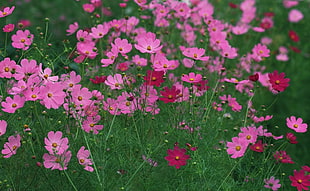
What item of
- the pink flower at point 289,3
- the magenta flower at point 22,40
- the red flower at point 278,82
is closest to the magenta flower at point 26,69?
the magenta flower at point 22,40

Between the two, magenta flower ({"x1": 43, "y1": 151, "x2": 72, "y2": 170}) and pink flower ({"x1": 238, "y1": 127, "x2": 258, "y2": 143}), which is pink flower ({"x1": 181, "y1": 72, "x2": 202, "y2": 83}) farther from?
magenta flower ({"x1": 43, "y1": 151, "x2": 72, "y2": 170})

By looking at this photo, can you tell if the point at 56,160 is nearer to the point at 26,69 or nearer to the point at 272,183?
the point at 26,69

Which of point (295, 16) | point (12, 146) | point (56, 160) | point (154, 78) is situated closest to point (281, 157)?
point (154, 78)

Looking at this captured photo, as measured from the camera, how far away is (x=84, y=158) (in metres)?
1.63

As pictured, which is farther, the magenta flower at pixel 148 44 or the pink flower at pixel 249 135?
the magenta flower at pixel 148 44

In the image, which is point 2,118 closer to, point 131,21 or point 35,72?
point 35,72

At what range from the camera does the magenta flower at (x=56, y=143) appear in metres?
1.58

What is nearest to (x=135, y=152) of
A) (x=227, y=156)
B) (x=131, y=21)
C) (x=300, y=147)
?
(x=227, y=156)

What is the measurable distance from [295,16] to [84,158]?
2699mm

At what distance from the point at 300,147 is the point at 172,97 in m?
1.62

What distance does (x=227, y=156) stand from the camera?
1863 millimetres

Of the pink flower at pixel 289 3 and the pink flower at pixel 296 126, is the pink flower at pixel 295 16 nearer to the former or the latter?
the pink flower at pixel 289 3

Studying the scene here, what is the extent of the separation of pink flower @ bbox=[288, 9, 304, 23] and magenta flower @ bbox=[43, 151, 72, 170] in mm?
2691

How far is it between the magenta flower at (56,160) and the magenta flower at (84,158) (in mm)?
37
